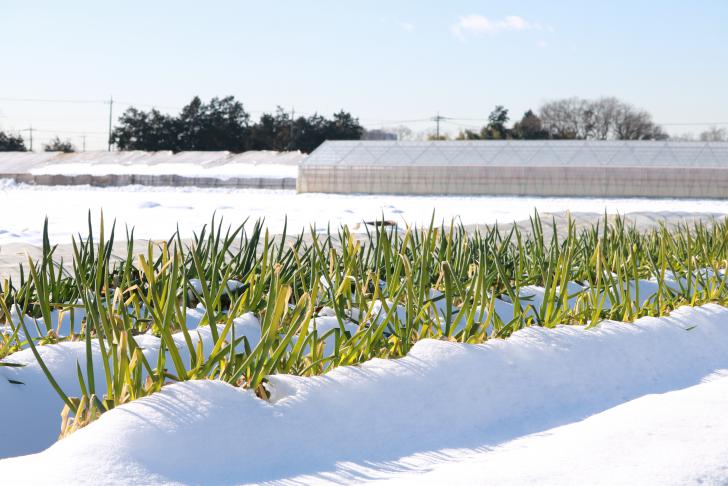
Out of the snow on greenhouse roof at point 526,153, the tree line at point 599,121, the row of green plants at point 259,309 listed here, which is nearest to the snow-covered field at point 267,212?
the snow on greenhouse roof at point 526,153

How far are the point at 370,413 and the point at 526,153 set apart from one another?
1395cm

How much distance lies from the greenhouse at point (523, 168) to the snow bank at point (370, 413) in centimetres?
1260

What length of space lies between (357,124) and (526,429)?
1052 inches

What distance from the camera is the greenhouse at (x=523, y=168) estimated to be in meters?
14.4

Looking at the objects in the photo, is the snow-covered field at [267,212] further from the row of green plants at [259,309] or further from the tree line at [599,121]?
the tree line at [599,121]

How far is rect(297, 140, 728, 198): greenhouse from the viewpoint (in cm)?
1438

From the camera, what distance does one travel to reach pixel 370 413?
1751mm

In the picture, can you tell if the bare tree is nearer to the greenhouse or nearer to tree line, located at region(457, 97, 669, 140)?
tree line, located at region(457, 97, 669, 140)

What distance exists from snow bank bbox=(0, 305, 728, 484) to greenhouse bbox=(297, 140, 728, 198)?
12.6 meters

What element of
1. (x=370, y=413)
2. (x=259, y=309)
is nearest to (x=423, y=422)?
(x=370, y=413)

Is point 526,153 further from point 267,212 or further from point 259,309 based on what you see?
point 259,309

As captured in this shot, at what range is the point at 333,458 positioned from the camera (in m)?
1.59

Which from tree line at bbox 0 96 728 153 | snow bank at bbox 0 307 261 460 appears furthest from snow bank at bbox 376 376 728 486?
tree line at bbox 0 96 728 153

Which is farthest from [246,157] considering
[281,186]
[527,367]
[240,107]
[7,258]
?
[527,367]
